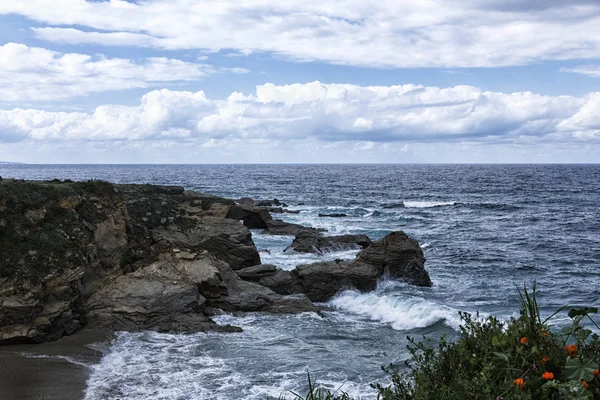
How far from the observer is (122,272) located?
20.7m

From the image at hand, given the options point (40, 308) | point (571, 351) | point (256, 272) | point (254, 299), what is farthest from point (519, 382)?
point (256, 272)

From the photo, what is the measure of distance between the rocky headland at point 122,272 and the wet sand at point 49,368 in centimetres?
58

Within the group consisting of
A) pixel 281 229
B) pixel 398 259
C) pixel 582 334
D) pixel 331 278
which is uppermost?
pixel 582 334

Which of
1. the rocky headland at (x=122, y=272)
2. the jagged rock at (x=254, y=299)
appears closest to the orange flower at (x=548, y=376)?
the rocky headland at (x=122, y=272)

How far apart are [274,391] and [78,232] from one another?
10042 millimetres

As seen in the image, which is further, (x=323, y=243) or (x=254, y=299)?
(x=323, y=243)

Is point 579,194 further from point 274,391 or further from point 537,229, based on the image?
point 274,391

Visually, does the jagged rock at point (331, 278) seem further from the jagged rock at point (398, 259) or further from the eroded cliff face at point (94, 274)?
the eroded cliff face at point (94, 274)

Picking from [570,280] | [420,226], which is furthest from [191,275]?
[420,226]

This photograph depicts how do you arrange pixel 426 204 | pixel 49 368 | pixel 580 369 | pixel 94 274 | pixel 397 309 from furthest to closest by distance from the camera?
pixel 426 204, pixel 397 309, pixel 94 274, pixel 49 368, pixel 580 369

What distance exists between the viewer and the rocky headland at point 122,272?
1712 centimetres

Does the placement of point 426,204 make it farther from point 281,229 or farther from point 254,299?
point 254,299

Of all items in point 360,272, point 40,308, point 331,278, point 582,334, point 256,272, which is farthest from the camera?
point 360,272

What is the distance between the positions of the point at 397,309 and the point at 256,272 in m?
6.62
